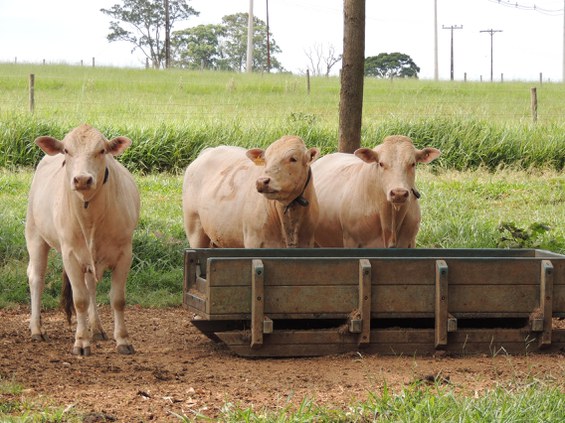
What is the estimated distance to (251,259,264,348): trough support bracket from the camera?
6.74m

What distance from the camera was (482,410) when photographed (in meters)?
4.96

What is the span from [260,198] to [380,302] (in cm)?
176

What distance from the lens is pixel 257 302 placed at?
678cm

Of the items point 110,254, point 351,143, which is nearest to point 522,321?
point 110,254

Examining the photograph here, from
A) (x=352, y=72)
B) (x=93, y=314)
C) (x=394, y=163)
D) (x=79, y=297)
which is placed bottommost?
(x=93, y=314)

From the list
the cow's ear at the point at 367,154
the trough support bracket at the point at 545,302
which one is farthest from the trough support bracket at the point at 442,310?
the cow's ear at the point at 367,154

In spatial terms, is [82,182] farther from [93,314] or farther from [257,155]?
[257,155]

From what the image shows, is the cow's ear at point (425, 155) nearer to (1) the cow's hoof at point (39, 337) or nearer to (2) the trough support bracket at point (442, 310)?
(2) the trough support bracket at point (442, 310)

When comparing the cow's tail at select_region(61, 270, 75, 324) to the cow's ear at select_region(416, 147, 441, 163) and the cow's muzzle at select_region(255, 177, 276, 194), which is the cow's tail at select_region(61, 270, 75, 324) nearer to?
the cow's muzzle at select_region(255, 177, 276, 194)

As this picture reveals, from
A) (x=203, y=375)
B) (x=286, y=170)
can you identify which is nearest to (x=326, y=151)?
(x=286, y=170)

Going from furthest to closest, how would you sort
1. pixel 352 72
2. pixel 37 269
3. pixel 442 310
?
pixel 352 72, pixel 37 269, pixel 442 310

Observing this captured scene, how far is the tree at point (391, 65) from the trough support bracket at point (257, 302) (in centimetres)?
6733

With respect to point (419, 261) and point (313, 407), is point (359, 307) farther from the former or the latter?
point (313, 407)

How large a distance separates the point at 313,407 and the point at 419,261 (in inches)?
77.4
